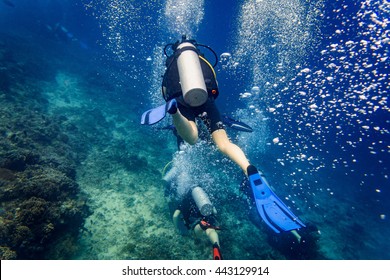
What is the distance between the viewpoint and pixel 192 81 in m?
3.52

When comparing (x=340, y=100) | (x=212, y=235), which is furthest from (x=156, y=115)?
(x=340, y=100)

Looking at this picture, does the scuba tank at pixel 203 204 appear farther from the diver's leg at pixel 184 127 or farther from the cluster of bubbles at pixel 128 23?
the cluster of bubbles at pixel 128 23

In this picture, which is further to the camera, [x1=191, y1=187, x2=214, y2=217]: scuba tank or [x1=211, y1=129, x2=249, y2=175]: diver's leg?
[x1=191, y1=187, x2=214, y2=217]: scuba tank

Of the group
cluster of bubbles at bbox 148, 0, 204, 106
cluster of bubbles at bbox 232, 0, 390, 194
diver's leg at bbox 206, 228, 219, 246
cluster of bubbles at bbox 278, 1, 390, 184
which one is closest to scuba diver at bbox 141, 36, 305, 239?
diver's leg at bbox 206, 228, 219, 246

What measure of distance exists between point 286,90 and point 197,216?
149ft

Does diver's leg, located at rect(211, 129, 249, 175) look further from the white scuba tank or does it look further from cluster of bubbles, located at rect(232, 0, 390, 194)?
cluster of bubbles, located at rect(232, 0, 390, 194)

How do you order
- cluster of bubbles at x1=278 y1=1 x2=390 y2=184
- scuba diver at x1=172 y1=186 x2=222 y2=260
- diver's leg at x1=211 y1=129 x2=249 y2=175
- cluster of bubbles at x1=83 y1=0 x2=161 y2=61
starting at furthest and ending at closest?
cluster of bubbles at x1=83 y1=0 x2=161 y2=61, cluster of bubbles at x1=278 y1=1 x2=390 y2=184, scuba diver at x1=172 y1=186 x2=222 y2=260, diver's leg at x1=211 y1=129 x2=249 y2=175

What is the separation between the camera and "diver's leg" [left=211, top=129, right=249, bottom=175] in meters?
3.63

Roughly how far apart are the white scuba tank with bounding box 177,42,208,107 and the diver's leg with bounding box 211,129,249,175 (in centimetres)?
93

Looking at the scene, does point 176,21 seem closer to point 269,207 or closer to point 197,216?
point 197,216

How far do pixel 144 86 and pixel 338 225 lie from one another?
2095 cm

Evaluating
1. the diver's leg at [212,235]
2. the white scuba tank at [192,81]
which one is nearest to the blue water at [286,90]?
the diver's leg at [212,235]

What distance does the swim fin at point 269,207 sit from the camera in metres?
3.28

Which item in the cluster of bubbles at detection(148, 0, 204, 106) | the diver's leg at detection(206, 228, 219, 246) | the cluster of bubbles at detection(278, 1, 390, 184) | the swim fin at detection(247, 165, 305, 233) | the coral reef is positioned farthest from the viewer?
the cluster of bubbles at detection(148, 0, 204, 106)
